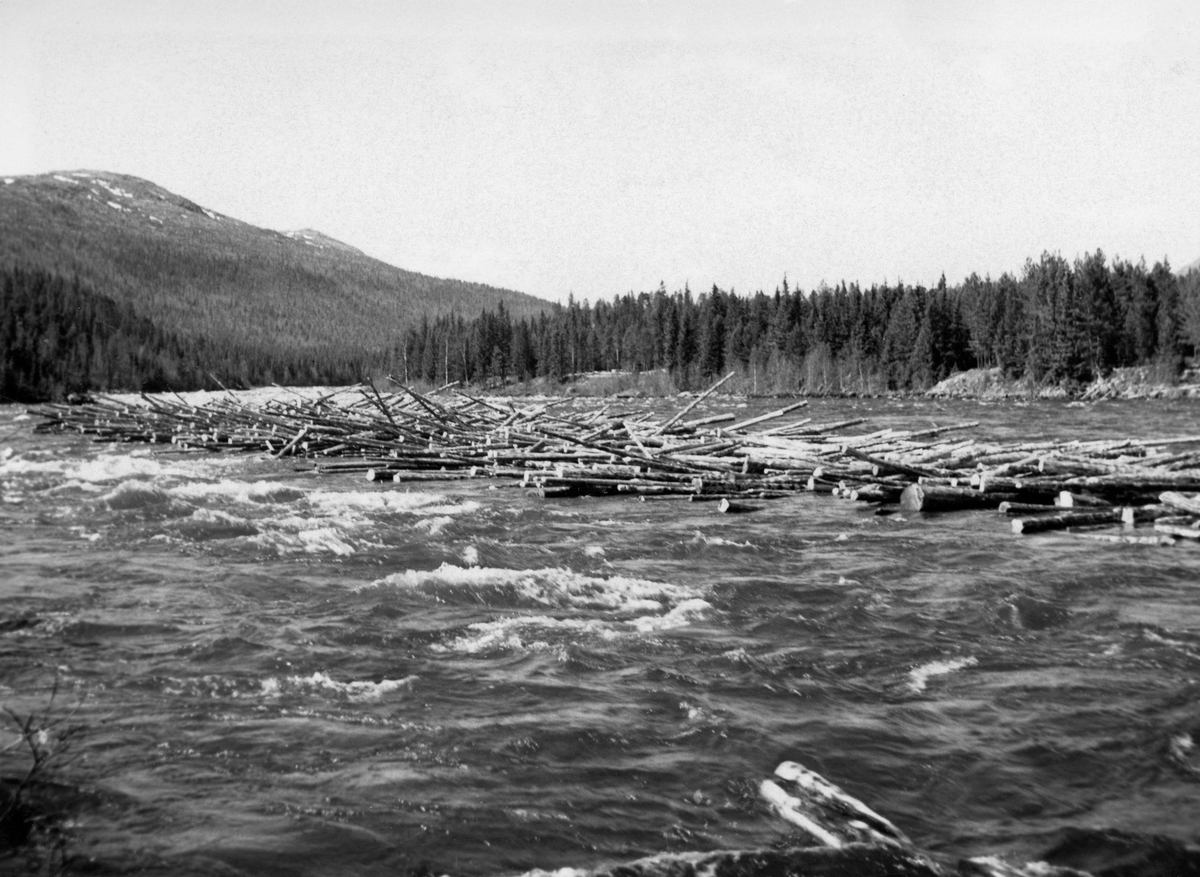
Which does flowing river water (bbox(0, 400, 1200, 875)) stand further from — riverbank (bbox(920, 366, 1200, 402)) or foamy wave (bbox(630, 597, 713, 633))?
riverbank (bbox(920, 366, 1200, 402))

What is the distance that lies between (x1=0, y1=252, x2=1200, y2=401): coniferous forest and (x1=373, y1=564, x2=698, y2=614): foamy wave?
83620mm

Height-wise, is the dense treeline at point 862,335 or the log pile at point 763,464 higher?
the dense treeline at point 862,335

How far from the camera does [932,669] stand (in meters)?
7.21

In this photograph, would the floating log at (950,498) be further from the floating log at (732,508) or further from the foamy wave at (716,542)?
the foamy wave at (716,542)

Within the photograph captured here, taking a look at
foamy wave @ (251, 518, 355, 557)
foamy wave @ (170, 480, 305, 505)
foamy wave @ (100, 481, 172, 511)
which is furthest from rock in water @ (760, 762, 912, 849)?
foamy wave @ (100, 481, 172, 511)

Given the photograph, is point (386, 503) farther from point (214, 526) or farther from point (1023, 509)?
point (1023, 509)

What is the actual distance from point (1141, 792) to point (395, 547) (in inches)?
353

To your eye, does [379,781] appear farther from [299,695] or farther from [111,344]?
[111,344]

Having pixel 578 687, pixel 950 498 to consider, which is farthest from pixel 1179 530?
pixel 578 687

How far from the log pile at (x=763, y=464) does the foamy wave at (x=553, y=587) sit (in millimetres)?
5633

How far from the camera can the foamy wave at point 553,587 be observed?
919cm

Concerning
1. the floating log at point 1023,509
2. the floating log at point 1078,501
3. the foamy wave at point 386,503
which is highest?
the floating log at point 1078,501

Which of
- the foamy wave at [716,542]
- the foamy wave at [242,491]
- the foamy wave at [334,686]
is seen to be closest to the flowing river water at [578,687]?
the foamy wave at [334,686]

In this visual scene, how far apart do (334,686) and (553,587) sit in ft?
11.1
